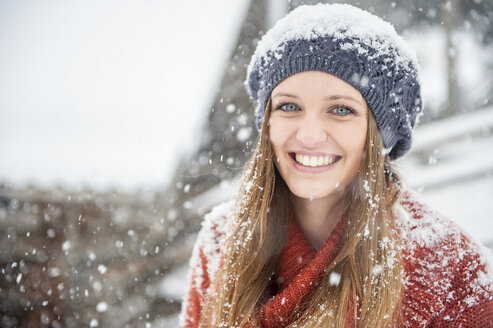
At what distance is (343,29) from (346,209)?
29.1 inches

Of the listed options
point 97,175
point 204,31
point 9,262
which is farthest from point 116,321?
point 204,31

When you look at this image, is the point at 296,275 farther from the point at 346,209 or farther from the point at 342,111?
the point at 342,111

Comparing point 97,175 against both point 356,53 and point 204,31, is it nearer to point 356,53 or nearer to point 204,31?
point 204,31

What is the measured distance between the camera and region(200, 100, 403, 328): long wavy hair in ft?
4.71

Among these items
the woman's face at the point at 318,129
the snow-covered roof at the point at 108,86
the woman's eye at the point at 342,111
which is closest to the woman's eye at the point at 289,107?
the woman's face at the point at 318,129

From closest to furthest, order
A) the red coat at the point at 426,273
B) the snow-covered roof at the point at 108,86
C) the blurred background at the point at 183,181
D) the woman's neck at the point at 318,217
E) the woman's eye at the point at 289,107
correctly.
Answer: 1. the red coat at the point at 426,273
2. the woman's eye at the point at 289,107
3. the woman's neck at the point at 318,217
4. the blurred background at the point at 183,181
5. the snow-covered roof at the point at 108,86

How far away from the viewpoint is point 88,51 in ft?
29.0

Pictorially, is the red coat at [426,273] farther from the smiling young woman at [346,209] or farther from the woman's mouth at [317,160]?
the woman's mouth at [317,160]

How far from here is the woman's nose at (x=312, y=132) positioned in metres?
1.46

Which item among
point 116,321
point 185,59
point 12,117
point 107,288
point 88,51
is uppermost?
point 88,51

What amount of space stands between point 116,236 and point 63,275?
619 millimetres

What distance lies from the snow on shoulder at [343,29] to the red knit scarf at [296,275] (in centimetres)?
72

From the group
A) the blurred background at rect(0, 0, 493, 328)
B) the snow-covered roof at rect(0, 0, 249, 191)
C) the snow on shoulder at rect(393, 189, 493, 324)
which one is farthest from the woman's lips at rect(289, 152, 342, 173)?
the snow-covered roof at rect(0, 0, 249, 191)

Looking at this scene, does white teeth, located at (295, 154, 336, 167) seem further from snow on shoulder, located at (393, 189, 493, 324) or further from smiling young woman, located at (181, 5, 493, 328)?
snow on shoulder, located at (393, 189, 493, 324)
